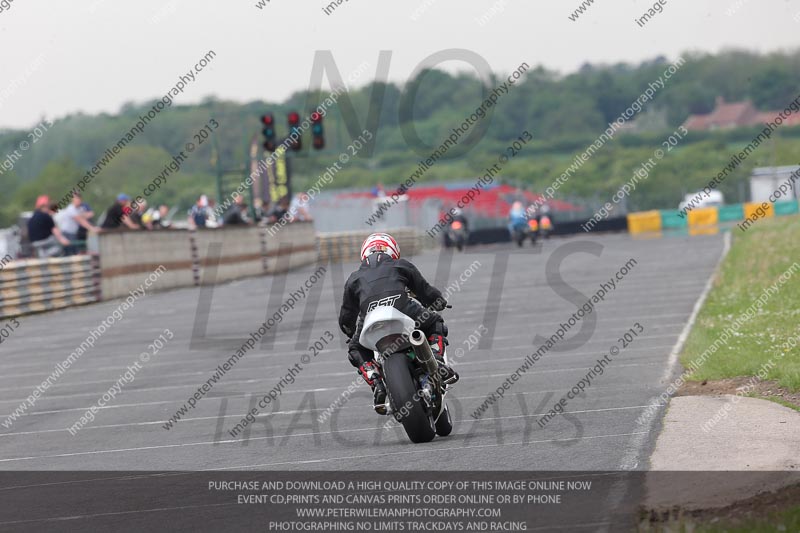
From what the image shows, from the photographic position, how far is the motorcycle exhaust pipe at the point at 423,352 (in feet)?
29.0

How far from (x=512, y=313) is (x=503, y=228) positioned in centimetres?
3349

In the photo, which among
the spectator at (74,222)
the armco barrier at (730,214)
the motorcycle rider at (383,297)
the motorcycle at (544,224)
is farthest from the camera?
the armco barrier at (730,214)

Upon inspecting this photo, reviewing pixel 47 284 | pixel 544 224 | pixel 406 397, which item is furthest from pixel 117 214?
pixel 544 224

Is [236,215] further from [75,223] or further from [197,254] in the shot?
[75,223]

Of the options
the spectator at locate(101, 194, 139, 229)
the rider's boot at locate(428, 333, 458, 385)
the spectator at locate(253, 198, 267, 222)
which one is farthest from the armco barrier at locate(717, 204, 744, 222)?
the rider's boot at locate(428, 333, 458, 385)

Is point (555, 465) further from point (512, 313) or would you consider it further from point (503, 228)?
point (503, 228)

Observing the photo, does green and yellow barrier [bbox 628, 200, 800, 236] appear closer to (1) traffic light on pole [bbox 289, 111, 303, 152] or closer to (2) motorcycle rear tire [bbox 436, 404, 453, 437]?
(1) traffic light on pole [bbox 289, 111, 303, 152]

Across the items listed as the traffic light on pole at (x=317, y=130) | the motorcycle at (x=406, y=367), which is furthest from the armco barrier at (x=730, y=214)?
the motorcycle at (x=406, y=367)

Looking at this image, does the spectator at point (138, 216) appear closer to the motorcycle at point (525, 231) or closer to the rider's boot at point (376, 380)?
the motorcycle at point (525, 231)

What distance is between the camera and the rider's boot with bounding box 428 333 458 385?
30.5ft

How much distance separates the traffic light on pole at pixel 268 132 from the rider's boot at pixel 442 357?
94.0ft

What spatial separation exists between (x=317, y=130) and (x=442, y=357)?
28.9 m

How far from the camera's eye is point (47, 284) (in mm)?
25906

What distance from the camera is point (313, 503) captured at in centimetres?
715
